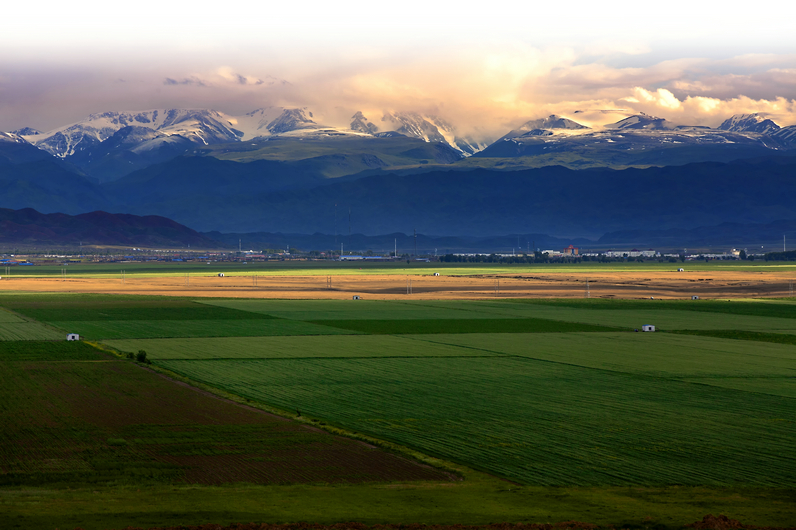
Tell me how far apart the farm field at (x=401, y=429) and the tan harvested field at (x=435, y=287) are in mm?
45102

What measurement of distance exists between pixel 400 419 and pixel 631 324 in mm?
40437

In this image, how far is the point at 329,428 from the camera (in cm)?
2791

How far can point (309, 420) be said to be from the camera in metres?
29.2

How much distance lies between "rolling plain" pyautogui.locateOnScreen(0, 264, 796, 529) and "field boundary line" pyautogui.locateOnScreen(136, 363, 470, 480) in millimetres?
108

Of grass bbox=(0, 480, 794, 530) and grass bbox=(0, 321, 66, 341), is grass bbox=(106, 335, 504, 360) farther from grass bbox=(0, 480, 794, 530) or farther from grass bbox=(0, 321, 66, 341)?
grass bbox=(0, 480, 794, 530)

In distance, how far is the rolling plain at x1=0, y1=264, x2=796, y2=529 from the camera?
20.3 meters

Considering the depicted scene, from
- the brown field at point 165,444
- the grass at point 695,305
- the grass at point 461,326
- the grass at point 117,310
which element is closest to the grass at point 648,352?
the grass at point 461,326

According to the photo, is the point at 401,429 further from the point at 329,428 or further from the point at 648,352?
the point at 648,352

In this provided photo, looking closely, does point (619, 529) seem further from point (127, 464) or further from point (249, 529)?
point (127, 464)

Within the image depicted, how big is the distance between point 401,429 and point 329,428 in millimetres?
2239

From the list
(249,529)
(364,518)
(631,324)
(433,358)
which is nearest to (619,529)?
(364,518)

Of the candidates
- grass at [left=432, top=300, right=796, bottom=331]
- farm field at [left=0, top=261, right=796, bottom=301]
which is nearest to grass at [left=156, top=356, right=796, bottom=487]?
grass at [left=432, top=300, right=796, bottom=331]

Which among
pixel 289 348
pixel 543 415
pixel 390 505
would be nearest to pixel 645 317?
pixel 289 348

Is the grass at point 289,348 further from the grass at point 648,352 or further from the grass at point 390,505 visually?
the grass at point 390,505
